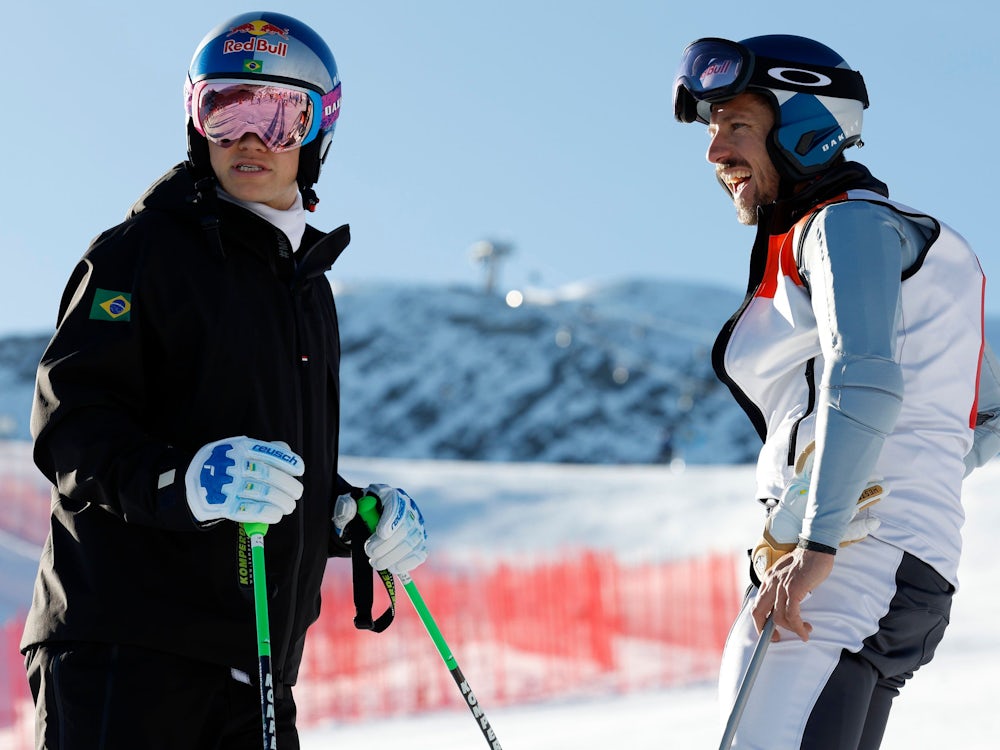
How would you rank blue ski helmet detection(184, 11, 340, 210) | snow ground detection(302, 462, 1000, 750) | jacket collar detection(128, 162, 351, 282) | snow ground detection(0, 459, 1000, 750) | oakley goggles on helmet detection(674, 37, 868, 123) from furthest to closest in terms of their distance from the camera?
snow ground detection(0, 459, 1000, 750), snow ground detection(302, 462, 1000, 750), blue ski helmet detection(184, 11, 340, 210), oakley goggles on helmet detection(674, 37, 868, 123), jacket collar detection(128, 162, 351, 282)

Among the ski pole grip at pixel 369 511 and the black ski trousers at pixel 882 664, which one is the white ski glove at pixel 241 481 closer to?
the ski pole grip at pixel 369 511

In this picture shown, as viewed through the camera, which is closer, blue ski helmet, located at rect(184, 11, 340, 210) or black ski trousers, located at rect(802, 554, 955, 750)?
black ski trousers, located at rect(802, 554, 955, 750)

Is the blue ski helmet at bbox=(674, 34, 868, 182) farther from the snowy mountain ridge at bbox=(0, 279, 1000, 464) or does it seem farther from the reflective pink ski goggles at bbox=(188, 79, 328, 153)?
the snowy mountain ridge at bbox=(0, 279, 1000, 464)

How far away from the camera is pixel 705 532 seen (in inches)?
669

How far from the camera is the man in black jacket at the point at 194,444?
2.48 meters

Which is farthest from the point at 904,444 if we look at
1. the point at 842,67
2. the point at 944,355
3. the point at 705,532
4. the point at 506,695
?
the point at 705,532

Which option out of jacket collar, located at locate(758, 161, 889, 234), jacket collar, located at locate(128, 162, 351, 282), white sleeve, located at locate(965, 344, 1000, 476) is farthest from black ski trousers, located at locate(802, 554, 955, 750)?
jacket collar, located at locate(128, 162, 351, 282)

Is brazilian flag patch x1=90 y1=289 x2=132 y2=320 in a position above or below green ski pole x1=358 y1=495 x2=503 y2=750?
above

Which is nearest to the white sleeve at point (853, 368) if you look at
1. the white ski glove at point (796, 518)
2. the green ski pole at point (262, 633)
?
the white ski glove at point (796, 518)

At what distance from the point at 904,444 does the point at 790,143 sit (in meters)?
0.73

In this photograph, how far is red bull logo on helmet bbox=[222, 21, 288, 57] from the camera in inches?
117

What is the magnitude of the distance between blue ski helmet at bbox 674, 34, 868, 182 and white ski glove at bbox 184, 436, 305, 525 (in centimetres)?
128

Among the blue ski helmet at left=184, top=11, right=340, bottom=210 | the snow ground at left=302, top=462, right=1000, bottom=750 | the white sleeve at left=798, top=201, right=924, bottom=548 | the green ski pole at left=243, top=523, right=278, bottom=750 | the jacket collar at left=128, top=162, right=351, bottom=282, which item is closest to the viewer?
the white sleeve at left=798, top=201, right=924, bottom=548

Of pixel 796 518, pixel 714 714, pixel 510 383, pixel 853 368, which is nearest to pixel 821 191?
pixel 853 368
